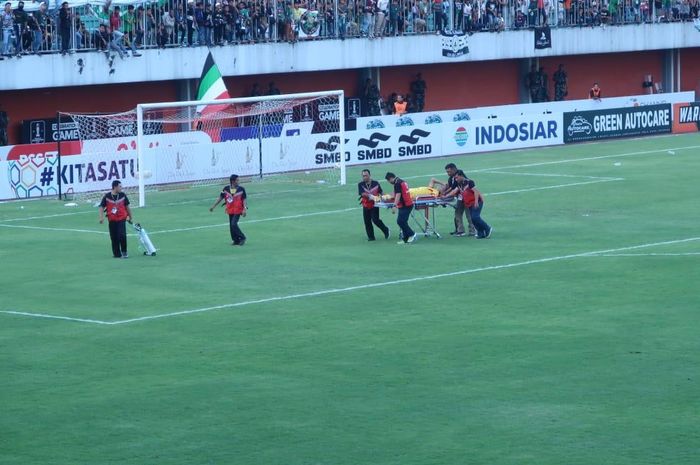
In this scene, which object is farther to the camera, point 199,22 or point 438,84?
point 438,84

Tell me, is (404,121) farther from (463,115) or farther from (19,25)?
(19,25)

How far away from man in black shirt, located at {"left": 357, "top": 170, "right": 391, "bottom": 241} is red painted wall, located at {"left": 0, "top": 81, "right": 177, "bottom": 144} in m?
21.5

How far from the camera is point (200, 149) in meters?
44.8

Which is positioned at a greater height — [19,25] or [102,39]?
[19,25]

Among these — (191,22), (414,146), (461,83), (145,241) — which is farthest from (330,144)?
(145,241)

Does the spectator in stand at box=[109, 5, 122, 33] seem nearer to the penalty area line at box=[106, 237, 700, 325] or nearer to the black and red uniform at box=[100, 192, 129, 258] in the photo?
the black and red uniform at box=[100, 192, 129, 258]

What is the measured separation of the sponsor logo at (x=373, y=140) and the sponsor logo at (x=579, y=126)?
977cm

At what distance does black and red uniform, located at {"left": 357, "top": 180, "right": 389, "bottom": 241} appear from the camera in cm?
3112

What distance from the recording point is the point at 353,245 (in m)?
31.3

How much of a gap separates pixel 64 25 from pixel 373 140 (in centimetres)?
1171

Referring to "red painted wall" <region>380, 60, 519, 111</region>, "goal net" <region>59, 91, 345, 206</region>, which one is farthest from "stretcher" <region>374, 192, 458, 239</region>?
"red painted wall" <region>380, 60, 519, 111</region>

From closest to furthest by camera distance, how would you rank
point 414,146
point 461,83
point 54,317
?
point 54,317 < point 414,146 < point 461,83

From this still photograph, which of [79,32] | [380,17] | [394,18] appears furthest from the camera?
[394,18]

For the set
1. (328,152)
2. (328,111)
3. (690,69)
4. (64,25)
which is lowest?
(328,152)
